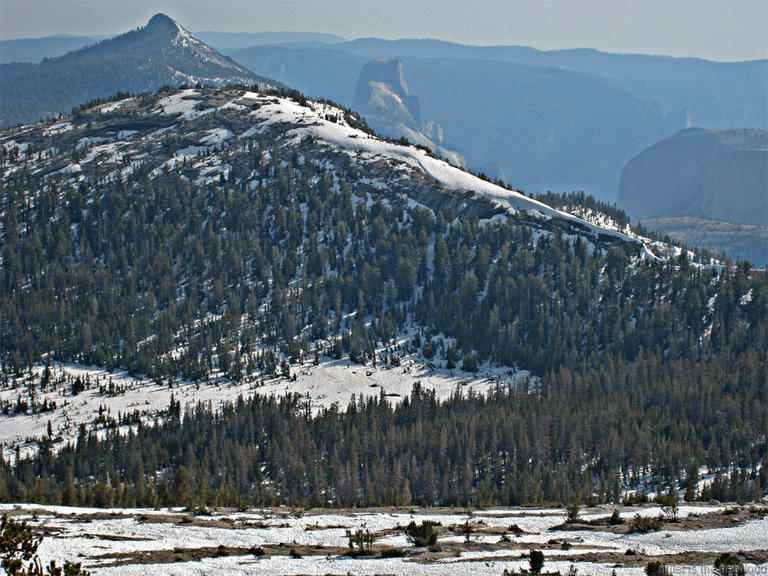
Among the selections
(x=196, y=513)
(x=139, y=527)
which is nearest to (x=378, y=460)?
(x=196, y=513)

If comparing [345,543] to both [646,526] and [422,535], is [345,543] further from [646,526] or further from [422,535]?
[646,526]

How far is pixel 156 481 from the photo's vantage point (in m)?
181

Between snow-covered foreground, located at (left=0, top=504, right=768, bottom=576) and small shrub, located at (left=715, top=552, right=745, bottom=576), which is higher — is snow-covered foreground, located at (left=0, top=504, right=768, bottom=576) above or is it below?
below

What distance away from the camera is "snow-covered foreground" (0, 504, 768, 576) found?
8338cm

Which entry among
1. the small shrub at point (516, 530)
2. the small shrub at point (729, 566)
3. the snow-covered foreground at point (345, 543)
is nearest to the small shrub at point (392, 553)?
the snow-covered foreground at point (345, 543)

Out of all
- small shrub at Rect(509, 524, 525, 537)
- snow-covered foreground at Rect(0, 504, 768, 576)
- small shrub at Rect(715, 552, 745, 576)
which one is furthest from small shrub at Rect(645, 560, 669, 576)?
small shrub at Rect(509, 524, 525, 537)

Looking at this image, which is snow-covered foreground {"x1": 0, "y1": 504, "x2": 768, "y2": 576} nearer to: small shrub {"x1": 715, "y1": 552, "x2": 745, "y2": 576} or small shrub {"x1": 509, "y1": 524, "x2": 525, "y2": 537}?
small shrub {"x1": 509, "y1": 524, "x2": 525, "y2": 537}

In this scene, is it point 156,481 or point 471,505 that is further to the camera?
point 156,481

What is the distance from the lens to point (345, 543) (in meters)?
98.2

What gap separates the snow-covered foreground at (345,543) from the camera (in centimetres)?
8338

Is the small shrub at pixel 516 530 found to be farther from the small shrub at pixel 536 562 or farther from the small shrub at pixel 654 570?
the small shrub at pixel 654 570

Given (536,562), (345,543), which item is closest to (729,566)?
(536,562)

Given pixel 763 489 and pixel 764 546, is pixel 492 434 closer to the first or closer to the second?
pixel 763 489

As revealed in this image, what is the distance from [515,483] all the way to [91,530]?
9076 cm
